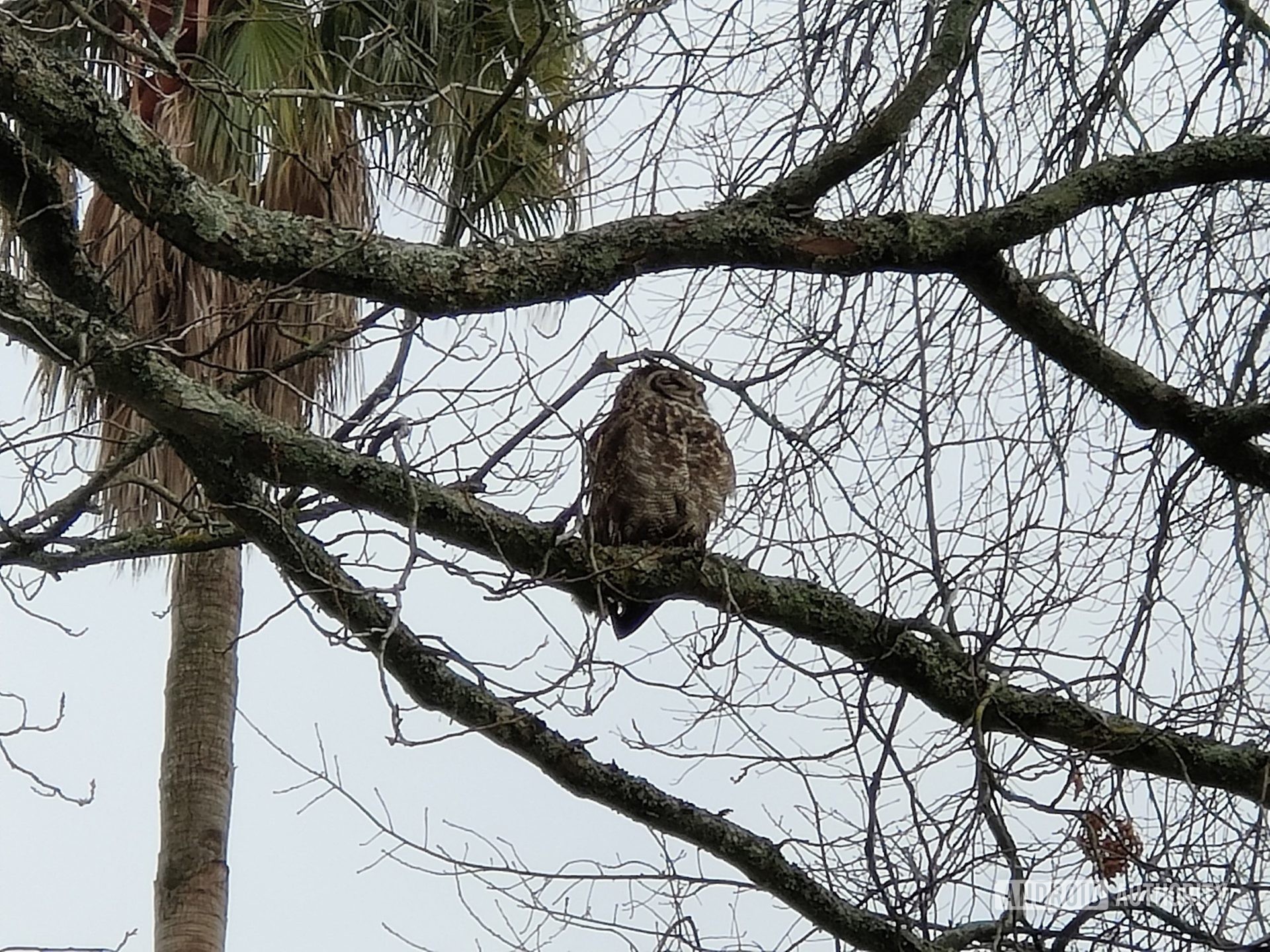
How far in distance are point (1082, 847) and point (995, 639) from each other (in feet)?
1.24

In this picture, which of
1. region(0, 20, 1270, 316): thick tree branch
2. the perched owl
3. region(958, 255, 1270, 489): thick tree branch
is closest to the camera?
region(0, 20, 1270, 316): thick tree branch

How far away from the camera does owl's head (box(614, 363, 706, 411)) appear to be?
356 cm

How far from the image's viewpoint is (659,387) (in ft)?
11.8

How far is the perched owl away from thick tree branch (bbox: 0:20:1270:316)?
849 millimetres

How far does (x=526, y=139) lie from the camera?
308cm

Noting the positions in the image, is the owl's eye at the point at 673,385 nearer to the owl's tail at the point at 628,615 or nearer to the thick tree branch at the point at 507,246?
the owl's tail at the point at 628,615

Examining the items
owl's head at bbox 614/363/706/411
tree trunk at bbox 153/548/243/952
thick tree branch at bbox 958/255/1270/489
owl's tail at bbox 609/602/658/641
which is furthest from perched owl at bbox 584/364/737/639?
tree trunk at bbox 153/548/243/952

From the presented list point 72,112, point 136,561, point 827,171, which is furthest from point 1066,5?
point 136,561

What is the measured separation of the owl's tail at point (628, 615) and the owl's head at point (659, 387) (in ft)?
2.37

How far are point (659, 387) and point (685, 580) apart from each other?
90 centimetres

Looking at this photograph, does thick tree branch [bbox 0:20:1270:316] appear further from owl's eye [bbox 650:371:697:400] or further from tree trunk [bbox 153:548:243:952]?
tree trunk [bbox 153:548:243:952]

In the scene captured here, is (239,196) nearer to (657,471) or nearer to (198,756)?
Answer: (657,471)

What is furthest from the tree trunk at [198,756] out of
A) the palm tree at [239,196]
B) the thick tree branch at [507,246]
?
the thick tree branch at [507,246]

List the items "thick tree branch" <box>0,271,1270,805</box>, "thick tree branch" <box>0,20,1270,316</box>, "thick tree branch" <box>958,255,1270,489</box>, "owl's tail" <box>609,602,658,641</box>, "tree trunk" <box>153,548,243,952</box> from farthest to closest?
"tree trunk" <box>153,548,243,952</box> → "owl's tail" <box>609,602,658,641</box> → "thick tree branch" <box>958,255,1270,489</box> → "thick tree branch" <box>0,271,1270,805</box> → "thick tree branch" <box>0,20,1270,316</box>
